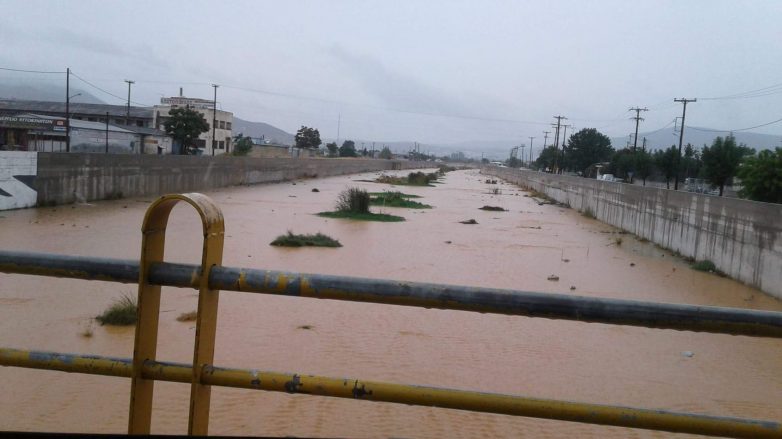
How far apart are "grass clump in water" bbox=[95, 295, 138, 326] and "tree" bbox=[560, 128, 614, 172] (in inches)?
3870

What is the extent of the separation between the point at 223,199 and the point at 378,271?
65.0 ft

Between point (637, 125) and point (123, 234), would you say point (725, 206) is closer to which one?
point (123, 234)

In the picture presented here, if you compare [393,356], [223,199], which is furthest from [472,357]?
[223,199]

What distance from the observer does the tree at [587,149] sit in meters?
103

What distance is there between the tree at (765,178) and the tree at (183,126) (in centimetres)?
4486

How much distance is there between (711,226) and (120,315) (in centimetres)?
1418

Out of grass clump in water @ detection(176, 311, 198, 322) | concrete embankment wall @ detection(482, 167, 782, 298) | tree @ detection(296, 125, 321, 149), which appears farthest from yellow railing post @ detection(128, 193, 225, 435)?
tree @ detection(296, 125, 321, 149)

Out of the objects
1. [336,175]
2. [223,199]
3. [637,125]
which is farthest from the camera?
[637,125]

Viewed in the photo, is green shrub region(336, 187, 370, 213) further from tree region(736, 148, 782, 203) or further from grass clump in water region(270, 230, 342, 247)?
tree region(736, 148, 782, 203)

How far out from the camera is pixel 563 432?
6.22 metres

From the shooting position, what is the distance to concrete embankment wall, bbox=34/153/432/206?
78.0 feet

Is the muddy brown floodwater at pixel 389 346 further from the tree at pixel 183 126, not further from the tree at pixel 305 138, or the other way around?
the tree at pixel 305 138

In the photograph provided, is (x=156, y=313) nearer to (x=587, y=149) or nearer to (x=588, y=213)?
(x=588, y=213)

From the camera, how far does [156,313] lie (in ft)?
8.13
